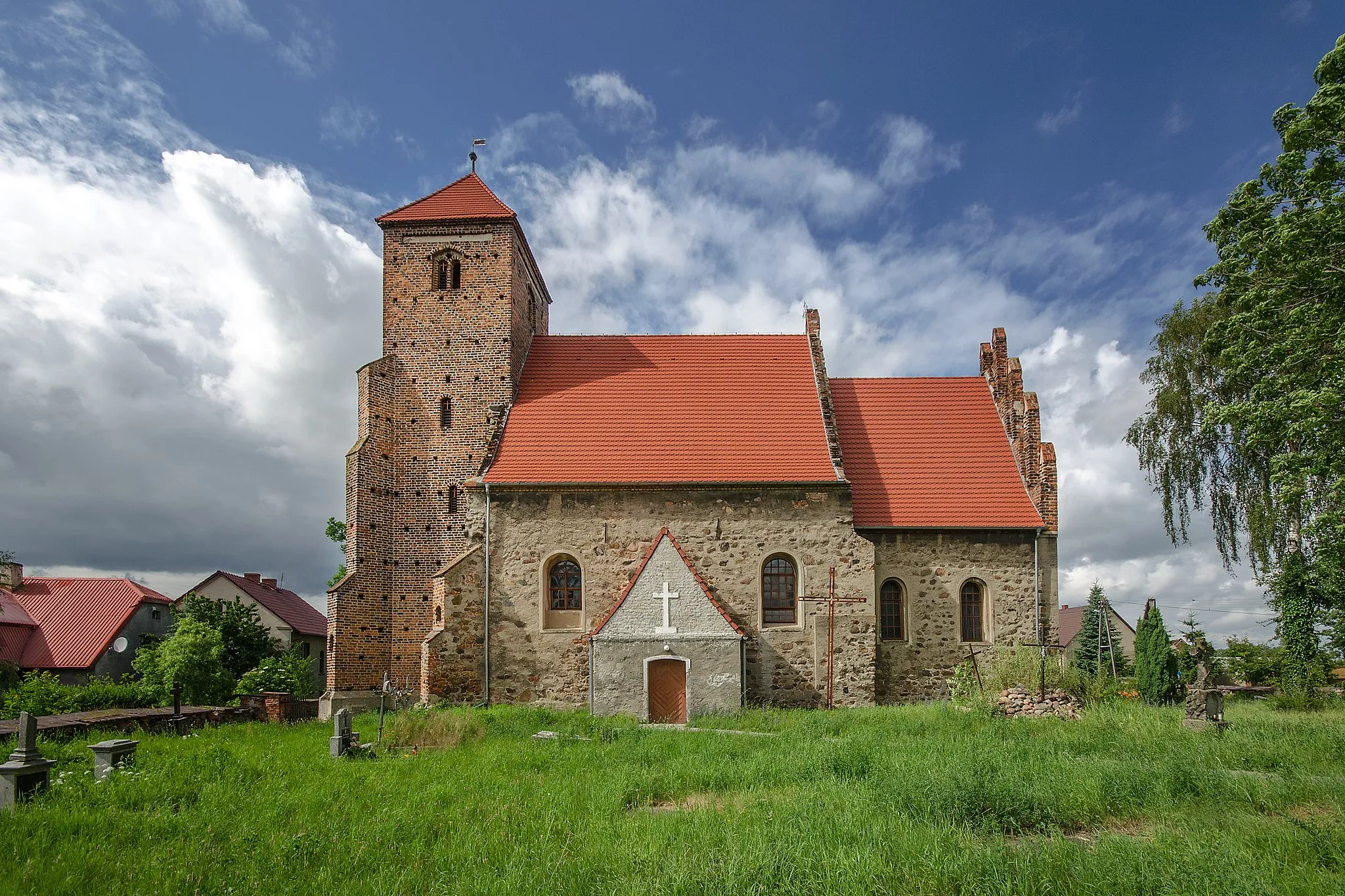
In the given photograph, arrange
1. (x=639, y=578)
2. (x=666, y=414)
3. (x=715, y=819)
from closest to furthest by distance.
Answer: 1. (x=715, y=819)
2. (x=639, y=578)
3. (x=666, y=414)

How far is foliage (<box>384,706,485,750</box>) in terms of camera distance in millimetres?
13492

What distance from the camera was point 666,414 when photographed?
21750 mm

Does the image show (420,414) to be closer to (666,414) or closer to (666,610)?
(666,414)

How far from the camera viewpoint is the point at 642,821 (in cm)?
816

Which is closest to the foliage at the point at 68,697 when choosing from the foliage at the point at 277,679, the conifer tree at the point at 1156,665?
the foliage at the point at 277,679

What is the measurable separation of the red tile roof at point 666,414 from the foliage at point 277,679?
33.7 ft

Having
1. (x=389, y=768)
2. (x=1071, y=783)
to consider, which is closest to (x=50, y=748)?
(x=389, y=768)

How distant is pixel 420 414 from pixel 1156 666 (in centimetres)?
2015

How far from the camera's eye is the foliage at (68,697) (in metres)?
20.9

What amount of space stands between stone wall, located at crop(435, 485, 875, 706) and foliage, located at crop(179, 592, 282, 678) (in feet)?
39.9

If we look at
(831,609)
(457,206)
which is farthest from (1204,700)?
(457,206)

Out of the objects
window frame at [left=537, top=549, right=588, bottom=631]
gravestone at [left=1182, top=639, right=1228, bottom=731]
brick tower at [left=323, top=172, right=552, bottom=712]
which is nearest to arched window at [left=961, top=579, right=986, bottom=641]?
gravestone at [left=1182, top=639, right=1228, bottom=731]

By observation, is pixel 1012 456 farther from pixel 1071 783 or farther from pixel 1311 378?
pixel 1071 783

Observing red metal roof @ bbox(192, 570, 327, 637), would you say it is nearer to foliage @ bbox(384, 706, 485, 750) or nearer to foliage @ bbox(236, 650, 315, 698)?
foliage @ bbox(236, 650, 315, 698)
